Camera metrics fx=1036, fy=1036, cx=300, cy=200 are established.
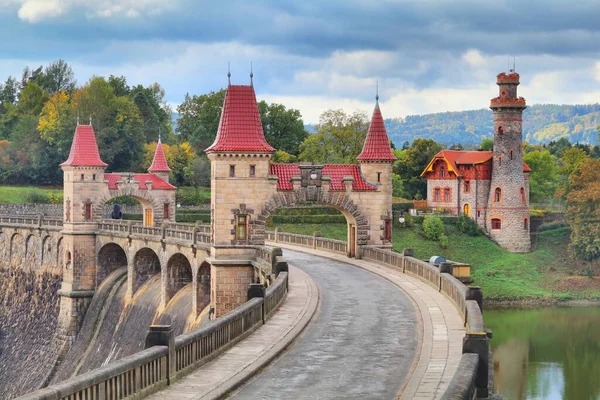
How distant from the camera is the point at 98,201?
2908 inches

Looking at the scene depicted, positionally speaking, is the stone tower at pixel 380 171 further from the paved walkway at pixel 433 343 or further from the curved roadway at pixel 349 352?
the curved roadway at pixel 349 352

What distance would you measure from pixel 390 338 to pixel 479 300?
8.50 feet

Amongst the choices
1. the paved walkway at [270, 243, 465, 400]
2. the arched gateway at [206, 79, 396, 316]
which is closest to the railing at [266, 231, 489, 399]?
the paved walkway at [270, 243, 465, 400]

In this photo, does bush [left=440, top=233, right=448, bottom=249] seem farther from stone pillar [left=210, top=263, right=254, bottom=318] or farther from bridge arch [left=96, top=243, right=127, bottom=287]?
stone pillar [left=210, top=263, right=254, bottom=318]

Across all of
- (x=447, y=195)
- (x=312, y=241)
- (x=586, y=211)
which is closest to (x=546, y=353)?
(x=312, y=241)

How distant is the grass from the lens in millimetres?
112562

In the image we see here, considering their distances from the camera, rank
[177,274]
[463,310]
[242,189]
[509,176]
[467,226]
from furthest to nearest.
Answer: [467,226], [509,176], [177,274], [242,189], [463,310]

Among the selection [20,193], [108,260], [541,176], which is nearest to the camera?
[108,260]

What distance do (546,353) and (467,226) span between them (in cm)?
3892

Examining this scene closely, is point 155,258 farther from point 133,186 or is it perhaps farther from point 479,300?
point 479,300

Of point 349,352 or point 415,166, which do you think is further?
point 415,166

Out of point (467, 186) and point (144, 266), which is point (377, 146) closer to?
point (144, 266)

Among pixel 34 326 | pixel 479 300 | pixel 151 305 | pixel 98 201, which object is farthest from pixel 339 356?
pixel 34 326

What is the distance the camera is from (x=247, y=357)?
23.8m
